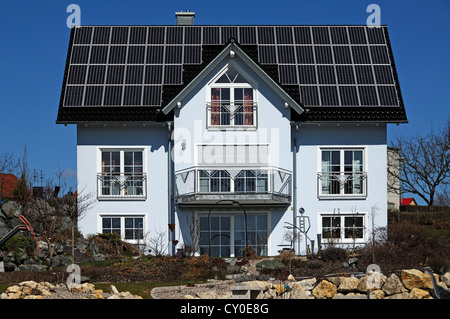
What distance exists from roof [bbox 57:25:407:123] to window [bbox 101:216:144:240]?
412 cm

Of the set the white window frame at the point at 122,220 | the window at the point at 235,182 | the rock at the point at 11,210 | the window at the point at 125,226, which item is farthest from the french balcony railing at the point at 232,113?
the rock at the point at 11,210

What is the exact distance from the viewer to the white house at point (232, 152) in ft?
92.9

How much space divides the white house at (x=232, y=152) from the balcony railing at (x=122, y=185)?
4 centimetres

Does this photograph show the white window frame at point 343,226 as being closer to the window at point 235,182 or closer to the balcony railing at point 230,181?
the balcony railing at point 230,181

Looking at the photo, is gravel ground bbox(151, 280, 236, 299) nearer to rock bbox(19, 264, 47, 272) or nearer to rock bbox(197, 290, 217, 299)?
rock bbox(197, 290, 217, 299)

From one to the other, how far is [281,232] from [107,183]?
757cm

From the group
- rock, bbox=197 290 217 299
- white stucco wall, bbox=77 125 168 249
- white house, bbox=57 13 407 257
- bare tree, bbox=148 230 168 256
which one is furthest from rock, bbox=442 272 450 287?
white stucco wall, bbox=77 125 168 249

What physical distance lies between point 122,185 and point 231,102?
5.73 meters

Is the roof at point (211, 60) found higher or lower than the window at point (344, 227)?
higher

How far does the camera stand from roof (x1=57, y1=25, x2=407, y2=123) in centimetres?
2903

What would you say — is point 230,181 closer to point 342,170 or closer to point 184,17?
point 342,170
